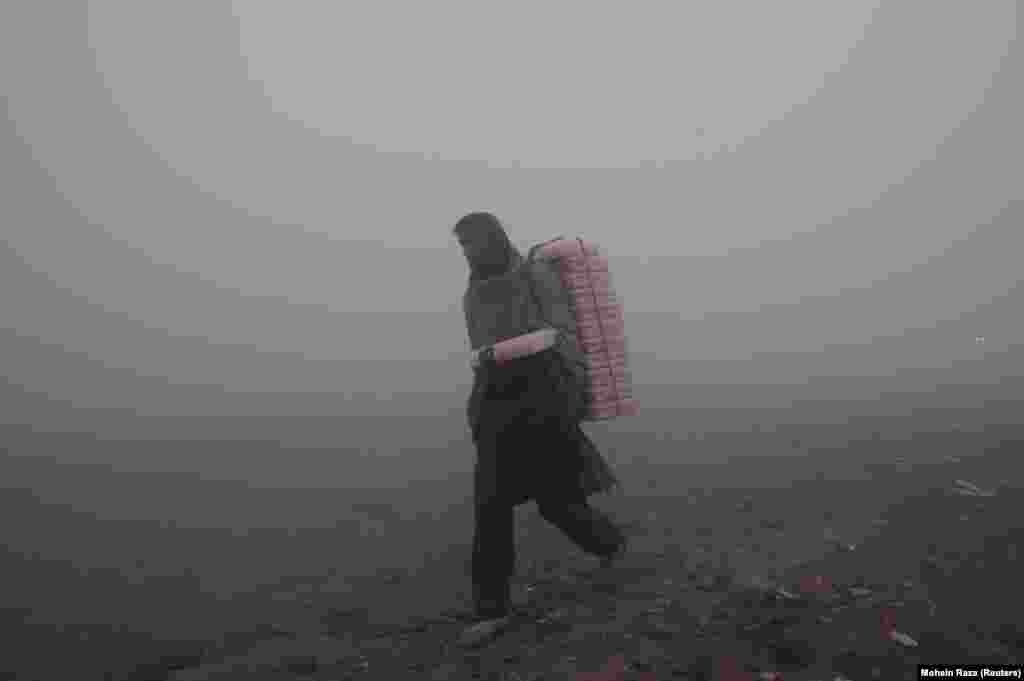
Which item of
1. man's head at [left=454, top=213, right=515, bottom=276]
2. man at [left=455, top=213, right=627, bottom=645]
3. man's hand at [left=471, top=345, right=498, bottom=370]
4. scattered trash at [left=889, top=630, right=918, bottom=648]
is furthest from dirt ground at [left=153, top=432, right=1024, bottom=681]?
man's head at [left=454, top=213, right=515, bottom=276]

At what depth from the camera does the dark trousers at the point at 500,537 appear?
4215mm

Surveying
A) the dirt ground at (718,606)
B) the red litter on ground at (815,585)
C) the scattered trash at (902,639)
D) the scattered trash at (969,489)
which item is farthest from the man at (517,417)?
the scattered trash at (969,489)

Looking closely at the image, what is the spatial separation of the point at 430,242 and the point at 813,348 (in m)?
37.5

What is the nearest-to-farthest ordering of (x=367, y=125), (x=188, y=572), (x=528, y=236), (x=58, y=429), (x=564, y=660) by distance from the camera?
(x=564, y=660) < (x=188, y=572) < (x=58, y=429) < (x=528, y=236) < (x=367, y=125)

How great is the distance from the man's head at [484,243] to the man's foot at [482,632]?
223 centimetres

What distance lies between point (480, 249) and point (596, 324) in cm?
94

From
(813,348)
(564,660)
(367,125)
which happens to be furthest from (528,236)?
(564,660)

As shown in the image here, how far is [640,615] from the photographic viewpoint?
4.29 metres

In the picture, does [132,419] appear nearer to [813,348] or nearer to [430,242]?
Answer: [813,348]

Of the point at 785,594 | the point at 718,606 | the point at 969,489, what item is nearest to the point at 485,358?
the point at 718,606

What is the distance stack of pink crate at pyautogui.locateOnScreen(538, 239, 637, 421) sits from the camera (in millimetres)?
4555

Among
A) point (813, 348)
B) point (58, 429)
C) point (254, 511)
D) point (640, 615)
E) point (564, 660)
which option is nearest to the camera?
point (564, 660)

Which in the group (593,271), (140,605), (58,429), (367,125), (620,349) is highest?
(367,125)

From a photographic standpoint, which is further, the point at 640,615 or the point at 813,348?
the point at 813,348
